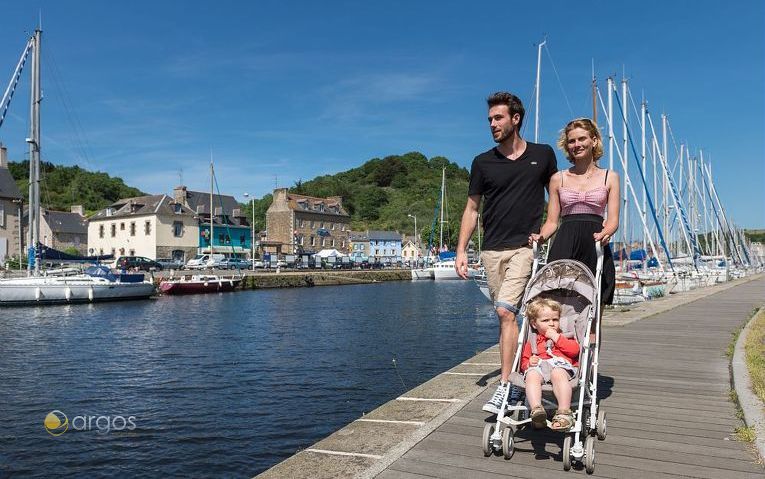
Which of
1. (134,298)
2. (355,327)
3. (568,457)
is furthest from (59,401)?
(134,298)

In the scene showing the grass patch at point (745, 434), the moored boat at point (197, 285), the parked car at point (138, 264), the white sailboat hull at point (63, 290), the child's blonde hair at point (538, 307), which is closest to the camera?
the grass patch at point (745, 434)

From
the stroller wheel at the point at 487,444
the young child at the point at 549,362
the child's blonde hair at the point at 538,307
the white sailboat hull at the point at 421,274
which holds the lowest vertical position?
the white sailboat hull at the point at 421,274

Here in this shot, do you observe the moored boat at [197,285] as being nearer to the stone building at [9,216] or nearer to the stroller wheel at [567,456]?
the stone building at [9,216]

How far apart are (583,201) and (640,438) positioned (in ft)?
6.24

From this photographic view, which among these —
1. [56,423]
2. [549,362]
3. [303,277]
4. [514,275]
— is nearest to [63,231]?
[303,277]

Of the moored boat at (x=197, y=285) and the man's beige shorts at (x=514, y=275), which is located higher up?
the man's beige shorts at (x=514, y=275)

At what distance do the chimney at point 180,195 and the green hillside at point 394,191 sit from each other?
45.4m

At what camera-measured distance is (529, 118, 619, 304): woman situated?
4.89 m

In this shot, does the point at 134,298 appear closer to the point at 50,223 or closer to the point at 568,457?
the point at 568,457

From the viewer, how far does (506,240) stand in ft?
16.7

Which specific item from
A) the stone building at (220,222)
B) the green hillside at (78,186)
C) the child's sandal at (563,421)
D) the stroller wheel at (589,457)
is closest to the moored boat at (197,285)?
the stone building at (220,222)

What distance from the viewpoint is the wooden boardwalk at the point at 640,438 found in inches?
146

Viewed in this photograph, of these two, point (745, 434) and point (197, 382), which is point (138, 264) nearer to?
point (197, 382)

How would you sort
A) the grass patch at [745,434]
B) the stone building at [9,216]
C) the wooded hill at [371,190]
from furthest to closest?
the wooded hill at [371,190] < the stone building at [9,216] < the grass patch at [745,434]
